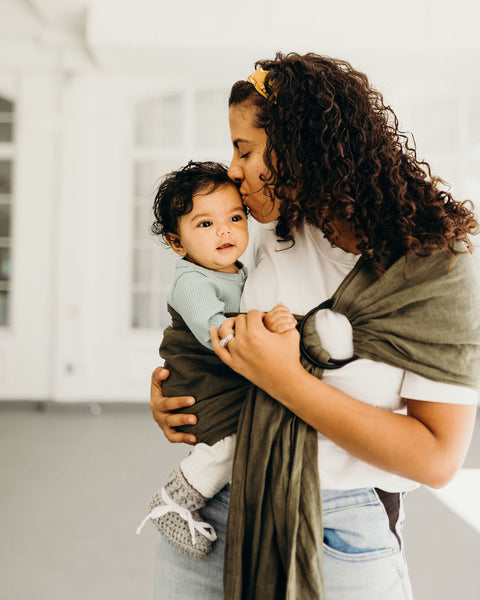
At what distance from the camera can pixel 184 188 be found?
126 centimetres

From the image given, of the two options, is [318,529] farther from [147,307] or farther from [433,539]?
[147,307]

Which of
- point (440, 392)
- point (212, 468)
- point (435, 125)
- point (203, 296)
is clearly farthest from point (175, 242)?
point (435, 125)

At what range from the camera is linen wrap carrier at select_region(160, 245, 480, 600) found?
0.84 meters

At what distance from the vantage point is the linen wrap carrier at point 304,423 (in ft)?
2.76

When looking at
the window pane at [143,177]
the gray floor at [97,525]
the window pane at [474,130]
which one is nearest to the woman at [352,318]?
Result: the gray floor at [97,525]

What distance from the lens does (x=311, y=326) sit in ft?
3.05

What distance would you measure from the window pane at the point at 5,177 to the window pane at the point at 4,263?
0.69 m

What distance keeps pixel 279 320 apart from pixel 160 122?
6014mm

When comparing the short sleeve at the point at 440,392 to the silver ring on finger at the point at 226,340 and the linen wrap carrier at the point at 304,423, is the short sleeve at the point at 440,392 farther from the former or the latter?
the silver ring on finger at the point at 226,340

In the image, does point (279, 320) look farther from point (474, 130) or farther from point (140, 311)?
point (474, 130)

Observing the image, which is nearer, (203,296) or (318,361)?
(318,361)

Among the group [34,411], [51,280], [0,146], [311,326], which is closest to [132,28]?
[0,146]

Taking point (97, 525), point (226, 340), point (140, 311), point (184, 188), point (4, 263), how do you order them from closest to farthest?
1. point (226, 340)
2. point (184, 188)
3. point (97, 525)
4. point (4, 263)
5. point (140, 311)

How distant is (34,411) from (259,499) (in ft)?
18.3
